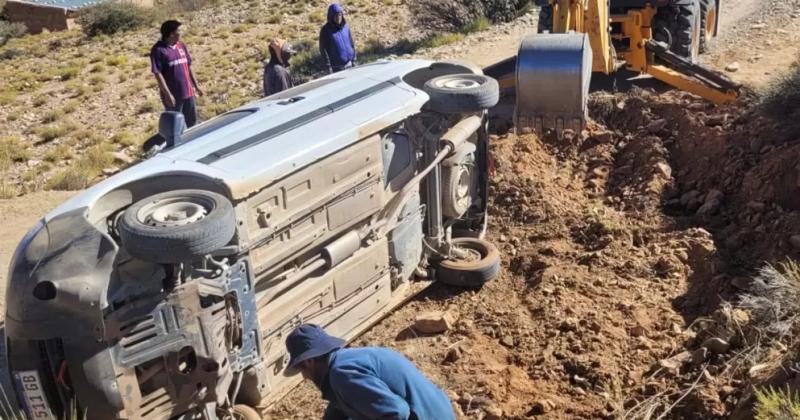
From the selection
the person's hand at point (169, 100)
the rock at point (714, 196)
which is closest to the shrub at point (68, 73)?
the person's hand at point (169, 100)

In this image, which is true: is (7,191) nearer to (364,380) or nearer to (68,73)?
(364,380)

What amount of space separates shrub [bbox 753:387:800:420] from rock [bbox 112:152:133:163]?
438 inches

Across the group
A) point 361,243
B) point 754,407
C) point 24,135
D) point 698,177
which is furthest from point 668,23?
point 24,135

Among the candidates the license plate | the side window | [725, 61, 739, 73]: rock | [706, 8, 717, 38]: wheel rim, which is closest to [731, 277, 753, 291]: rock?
the side window

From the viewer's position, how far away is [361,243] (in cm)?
589

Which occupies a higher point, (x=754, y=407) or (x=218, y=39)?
(x=754, y=407)

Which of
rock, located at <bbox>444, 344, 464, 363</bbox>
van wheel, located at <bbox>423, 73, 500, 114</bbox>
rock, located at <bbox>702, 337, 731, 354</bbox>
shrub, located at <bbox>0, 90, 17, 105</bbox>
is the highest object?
van wheel, located at <bbox>423, 73, 500, 114</bbox>

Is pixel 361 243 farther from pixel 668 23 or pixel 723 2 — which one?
pixel 723 2

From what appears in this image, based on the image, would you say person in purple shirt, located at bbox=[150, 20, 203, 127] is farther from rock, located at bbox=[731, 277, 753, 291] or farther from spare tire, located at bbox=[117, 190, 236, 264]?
rock, located at bbox=[731, 277, 753, 291]

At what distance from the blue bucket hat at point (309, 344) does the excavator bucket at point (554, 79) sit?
4659 mm

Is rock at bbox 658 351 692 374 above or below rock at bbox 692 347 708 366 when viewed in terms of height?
below

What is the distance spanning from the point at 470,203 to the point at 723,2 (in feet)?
Answer: 42.4

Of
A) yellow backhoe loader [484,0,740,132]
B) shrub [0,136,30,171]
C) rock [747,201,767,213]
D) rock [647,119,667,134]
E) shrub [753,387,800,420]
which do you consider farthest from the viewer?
shrub [0,136,30,171]

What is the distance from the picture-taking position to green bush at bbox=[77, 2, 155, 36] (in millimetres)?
26781
